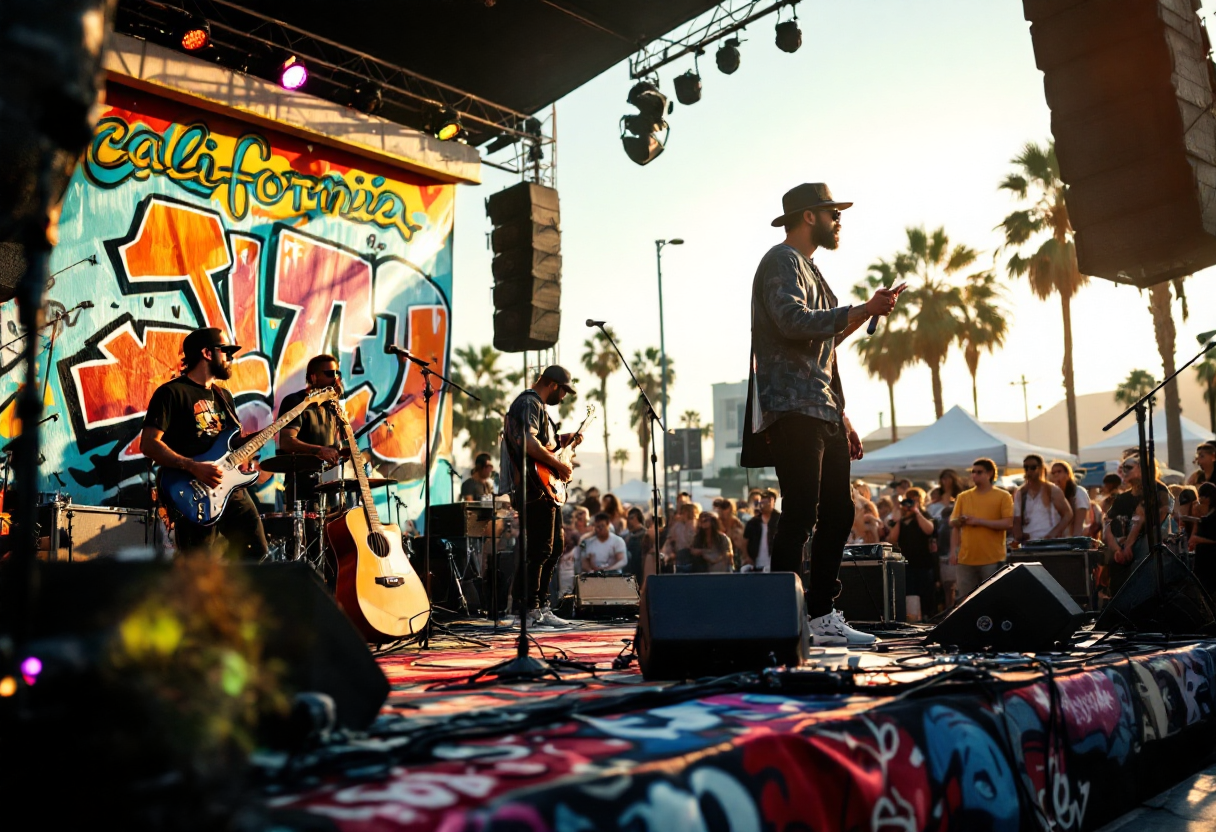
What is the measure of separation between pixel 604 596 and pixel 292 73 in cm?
708

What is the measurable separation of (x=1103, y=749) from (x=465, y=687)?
2.00 m

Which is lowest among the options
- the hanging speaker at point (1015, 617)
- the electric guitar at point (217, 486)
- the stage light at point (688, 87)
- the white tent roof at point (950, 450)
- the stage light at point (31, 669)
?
the hanging speaker at point (1015, 617)

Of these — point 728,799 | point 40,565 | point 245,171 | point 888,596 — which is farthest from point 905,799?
point 245,171

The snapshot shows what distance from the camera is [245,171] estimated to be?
1139 centimetres

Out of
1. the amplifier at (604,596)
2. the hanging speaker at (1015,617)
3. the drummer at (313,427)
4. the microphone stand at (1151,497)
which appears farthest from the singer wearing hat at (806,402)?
the amplifier at (604,596)

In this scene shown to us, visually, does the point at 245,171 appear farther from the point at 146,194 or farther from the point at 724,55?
the point at 724,55

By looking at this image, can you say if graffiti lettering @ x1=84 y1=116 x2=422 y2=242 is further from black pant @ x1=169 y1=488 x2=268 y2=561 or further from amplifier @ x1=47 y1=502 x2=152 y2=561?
black pant @ x1=169 y1=488 x2=268 y2=561

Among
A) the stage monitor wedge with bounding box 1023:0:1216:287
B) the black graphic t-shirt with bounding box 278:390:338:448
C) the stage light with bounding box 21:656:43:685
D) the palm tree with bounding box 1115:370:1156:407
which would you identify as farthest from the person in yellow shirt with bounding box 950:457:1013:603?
the palm tree with bounding box 1115:370:1156:407

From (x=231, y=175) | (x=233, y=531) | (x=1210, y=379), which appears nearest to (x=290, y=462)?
(x=233, y=531)

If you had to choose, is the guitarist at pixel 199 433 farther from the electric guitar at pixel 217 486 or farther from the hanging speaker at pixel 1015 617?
the hanging speaker at pixel 1015 617

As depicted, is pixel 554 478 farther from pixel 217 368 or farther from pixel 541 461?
pixel 217 368

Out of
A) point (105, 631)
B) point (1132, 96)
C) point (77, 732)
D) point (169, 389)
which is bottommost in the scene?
point (77, 732)

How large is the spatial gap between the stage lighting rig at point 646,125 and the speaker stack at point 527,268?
1441mm

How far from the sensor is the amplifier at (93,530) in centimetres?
783
